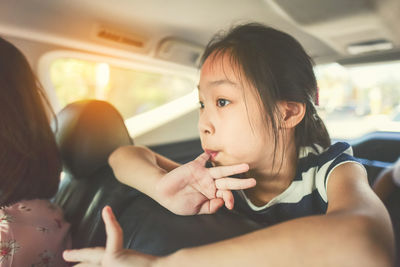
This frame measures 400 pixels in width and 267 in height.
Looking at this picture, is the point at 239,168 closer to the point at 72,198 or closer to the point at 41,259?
the point at 41,259

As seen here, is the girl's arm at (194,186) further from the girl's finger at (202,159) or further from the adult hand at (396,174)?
the adult hand at (396,174)

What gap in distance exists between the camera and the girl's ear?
3.18ft

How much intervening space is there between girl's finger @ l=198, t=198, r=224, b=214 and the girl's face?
4.9 inches

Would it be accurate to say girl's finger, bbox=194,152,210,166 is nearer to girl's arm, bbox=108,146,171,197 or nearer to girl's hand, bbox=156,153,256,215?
girl's hand, bbox=156,153,256,215

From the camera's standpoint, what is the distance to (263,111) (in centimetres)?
90

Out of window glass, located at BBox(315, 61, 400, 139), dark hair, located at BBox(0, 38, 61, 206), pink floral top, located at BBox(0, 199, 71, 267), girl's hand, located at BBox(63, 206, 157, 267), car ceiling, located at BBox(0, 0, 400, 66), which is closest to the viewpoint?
girl's hand, located at BBox(63, 206, 157, 267)

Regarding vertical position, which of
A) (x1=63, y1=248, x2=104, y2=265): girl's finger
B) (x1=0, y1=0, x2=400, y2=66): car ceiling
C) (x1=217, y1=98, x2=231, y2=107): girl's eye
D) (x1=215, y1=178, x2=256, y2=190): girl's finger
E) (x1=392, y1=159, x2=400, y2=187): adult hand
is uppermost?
(x1=0, y1=0, x2=400, y2=66): car ceiling

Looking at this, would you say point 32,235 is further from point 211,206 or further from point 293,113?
point 293,113

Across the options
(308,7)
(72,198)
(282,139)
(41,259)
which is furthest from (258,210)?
(308,7)

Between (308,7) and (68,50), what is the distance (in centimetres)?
147

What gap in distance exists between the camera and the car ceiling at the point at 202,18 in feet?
5.15

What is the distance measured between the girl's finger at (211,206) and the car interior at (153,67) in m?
0.02

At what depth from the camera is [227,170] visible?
83cm

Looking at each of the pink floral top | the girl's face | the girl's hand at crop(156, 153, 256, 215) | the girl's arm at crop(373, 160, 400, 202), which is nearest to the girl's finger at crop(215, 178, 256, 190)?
the girl's hand at crop(156, 153, 256, 215)
